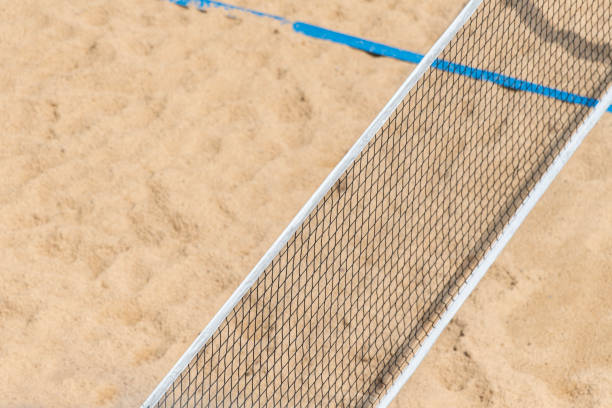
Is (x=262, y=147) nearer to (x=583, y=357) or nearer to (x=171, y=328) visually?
(x=171, y=328)

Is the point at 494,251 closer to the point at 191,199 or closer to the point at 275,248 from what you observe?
the point at 275,248

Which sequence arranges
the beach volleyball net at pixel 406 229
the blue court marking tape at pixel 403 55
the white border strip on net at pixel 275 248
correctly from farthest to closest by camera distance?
the blue court marking tape at pixel 403 55
the beach volleyball net at pixel 406 229
the white border strip on net at pixel 275 248

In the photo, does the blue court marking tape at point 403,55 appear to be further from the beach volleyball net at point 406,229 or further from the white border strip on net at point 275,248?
the white border strip on net at point 275,248

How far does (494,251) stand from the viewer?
3371mm

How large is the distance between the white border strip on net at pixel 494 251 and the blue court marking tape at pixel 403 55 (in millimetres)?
507

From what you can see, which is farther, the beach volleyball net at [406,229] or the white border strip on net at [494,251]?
the beach volleyball net at [406,229]

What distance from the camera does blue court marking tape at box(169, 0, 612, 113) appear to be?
450 cm

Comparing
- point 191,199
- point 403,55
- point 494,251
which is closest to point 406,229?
point 494,251

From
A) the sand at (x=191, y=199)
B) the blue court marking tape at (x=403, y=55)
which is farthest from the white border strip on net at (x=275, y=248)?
the blue court marking tape at (x=403, y=55)

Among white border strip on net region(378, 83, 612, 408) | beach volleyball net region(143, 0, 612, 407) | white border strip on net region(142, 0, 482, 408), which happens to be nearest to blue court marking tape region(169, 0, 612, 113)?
beach volleyball net region(143, 0, 612, 407)

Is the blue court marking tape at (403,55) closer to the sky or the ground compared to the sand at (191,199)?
closer to the sky

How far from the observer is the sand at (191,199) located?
10.5ft

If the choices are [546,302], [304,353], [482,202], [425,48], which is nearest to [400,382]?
[304,353]

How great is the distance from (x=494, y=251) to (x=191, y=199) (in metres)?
1.58
